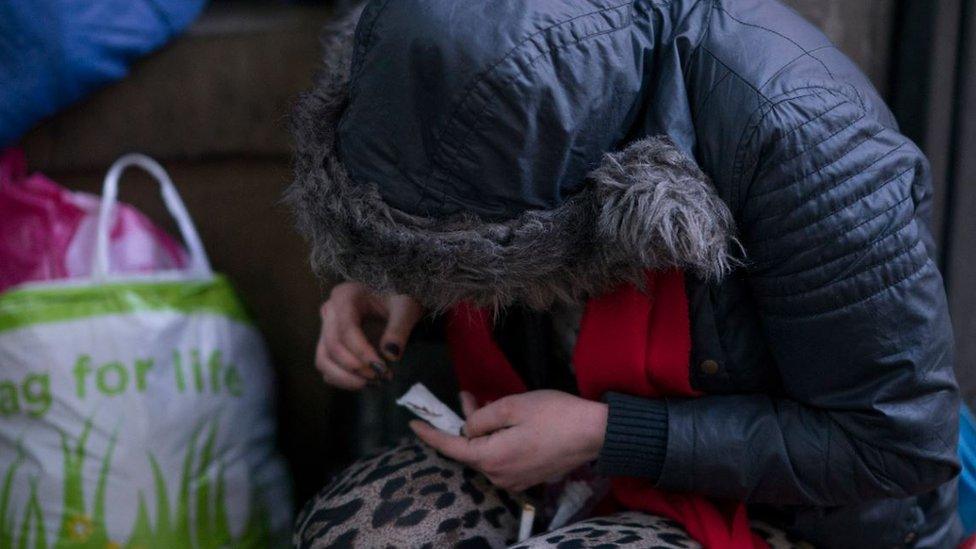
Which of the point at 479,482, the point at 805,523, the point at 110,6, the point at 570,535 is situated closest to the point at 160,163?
the point at 110,6

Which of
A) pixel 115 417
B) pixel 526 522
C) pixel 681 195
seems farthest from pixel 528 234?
pixel 115 417

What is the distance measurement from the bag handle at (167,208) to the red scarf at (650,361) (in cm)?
56

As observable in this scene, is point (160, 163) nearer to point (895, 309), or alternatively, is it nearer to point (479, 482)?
point (479, 482)

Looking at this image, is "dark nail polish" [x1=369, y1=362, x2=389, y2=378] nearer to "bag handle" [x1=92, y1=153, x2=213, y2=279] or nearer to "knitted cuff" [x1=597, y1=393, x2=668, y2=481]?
"knitted cuff" [x1=597, y1=393, x2=668, y2=481]

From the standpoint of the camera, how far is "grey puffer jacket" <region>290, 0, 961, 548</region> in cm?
73

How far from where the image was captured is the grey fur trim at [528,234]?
0.74 m

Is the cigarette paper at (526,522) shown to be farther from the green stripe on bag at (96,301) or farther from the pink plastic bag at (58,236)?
the pink plastic bag at (58,236)

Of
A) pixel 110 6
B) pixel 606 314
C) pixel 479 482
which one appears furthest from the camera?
pixel 110 6

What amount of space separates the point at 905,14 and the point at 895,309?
0.56m

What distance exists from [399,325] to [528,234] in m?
0.36

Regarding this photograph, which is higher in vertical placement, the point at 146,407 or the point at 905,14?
the point at 905,14

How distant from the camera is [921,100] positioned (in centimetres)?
115

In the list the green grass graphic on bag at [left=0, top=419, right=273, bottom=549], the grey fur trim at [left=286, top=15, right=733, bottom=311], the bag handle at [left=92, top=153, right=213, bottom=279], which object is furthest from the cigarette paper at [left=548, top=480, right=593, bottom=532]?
the bag handle at [left=92, top=153, right=213, bottom=279]

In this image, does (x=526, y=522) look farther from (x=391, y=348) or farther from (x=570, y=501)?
(x=391, y=348)
